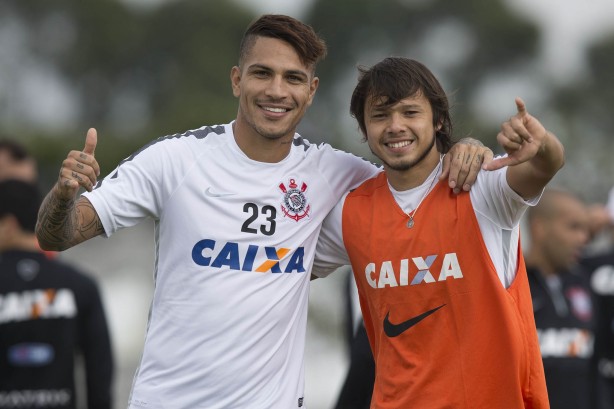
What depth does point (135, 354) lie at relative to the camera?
1936 cm

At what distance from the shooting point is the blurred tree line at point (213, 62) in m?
30.1

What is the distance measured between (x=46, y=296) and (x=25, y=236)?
48cm

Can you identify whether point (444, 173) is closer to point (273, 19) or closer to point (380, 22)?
point (273, 19)

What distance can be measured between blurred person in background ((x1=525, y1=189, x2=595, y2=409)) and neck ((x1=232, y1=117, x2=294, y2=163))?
10.3ft

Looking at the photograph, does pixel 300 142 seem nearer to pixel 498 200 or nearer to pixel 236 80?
pixel 236 80

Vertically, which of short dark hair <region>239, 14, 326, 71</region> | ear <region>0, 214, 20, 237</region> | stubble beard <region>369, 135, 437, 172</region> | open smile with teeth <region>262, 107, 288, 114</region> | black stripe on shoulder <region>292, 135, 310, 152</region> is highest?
short dark hair <region>239, 14, 326, 71</region>

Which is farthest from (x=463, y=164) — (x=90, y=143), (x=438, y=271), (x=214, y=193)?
(x=90, y=143)

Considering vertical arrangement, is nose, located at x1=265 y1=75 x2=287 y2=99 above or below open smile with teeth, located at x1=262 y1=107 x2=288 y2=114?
above

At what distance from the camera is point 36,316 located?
8.68 m

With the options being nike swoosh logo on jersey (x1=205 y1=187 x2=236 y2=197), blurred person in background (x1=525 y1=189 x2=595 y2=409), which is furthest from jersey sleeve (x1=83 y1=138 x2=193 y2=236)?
blurred person in background (x1=525 y1=189 x2=595 y2=409)

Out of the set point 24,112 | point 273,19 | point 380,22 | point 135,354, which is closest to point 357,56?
point 380,22

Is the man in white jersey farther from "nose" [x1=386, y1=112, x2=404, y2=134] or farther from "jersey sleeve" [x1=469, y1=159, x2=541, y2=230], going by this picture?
"nose" [x1=386, y1=112, x2=404, y2=134]

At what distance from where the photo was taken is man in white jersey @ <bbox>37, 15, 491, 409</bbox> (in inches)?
232

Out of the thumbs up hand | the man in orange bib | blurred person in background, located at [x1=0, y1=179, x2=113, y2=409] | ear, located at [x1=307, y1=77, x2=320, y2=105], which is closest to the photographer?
the thumbs up hand
